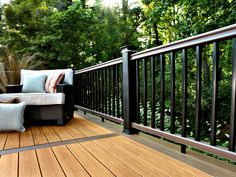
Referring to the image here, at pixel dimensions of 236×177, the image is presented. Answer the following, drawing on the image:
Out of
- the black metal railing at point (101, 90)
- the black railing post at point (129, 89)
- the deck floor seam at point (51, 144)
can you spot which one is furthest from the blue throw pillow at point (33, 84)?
the black railing post at point (129, 89)

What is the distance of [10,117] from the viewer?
2.20 metres

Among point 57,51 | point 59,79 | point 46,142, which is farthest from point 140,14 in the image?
point 46,142

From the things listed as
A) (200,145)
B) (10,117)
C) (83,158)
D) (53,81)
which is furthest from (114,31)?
(200,145)

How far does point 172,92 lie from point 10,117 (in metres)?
1.77

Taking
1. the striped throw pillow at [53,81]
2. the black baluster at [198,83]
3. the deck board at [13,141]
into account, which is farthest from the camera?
the striped throw pillow at [53,81]

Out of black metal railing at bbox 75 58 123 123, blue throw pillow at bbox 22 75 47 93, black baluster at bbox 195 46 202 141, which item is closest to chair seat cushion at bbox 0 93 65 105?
blue throw pillow at bbox 22 75 47 93

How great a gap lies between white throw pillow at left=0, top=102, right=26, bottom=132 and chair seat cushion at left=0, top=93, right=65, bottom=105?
32 centimetres

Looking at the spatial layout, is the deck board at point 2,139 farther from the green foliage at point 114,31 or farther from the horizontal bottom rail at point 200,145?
the green foliage at point 114,31

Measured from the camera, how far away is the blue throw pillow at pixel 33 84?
120 inches

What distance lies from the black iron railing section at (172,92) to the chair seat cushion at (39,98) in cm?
62

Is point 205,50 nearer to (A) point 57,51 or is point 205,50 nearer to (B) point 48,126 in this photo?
(B) point 48,126

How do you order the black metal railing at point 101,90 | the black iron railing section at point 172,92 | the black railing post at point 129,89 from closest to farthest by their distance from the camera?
the black iron railing section at point 172,92 → the black railing post at point 129,89 → the black metal railing at point 101,90

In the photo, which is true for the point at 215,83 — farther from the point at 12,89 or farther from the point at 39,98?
the point at 12,89

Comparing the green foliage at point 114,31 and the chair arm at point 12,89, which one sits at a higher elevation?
the green foliage at point 114,31
